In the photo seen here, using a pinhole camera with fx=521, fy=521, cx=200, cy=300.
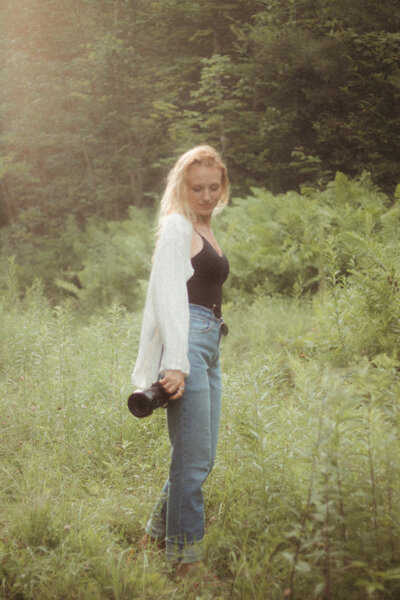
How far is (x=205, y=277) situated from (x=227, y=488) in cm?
134

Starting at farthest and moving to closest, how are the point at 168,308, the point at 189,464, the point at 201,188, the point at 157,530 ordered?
the point at 157,530 → the point at 201,188 → the point at 189,464 → the point at 168,308

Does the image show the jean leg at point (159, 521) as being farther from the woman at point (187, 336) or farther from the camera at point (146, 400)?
the camera at point (146, 400)

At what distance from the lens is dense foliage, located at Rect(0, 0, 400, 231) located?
10.6m

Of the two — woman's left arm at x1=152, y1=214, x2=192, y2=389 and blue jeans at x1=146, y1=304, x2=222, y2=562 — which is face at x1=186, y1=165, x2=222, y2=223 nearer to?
woman's left arm at x1=152, y1=214, x2=192, y2=389

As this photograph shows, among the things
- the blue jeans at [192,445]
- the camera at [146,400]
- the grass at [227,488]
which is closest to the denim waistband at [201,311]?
the blue jeans at [192,445]

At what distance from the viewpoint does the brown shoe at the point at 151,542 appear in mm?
2725

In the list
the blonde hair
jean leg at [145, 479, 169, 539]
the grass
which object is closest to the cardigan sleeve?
the blonde hair

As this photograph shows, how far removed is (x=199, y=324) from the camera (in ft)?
8.20

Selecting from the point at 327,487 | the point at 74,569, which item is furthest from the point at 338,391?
the point at 74,569

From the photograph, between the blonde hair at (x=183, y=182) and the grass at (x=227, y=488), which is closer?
the grass at (x=227, y=488)

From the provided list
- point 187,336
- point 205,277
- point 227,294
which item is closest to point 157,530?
point 187,336

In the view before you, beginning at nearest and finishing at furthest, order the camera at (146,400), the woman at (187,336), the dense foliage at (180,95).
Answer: the camera at (146,400), the woman at (187,336), the dense foliage at (180,95)

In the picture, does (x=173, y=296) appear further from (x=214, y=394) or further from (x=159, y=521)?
(x=159, y=521)

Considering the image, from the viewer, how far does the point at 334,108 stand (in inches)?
447
